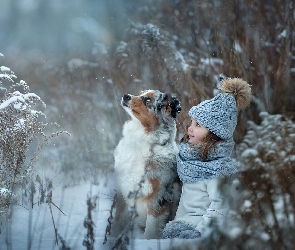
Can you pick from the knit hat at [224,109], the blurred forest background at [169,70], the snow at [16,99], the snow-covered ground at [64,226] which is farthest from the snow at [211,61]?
the snow at [16,99]

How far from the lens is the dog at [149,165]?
3.29 m

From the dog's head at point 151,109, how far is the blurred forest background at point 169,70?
92cm

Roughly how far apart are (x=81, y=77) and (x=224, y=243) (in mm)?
5292

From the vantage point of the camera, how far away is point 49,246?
250 cm

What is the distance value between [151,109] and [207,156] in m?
0.71

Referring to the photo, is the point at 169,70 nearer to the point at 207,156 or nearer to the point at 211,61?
the point at 211,61

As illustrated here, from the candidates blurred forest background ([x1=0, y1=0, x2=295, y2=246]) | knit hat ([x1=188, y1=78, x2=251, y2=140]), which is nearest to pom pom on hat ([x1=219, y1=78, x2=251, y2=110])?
knit hat ([x1=188, y1=78, x2=251, y2=140])

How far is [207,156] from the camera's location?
308 centimetres

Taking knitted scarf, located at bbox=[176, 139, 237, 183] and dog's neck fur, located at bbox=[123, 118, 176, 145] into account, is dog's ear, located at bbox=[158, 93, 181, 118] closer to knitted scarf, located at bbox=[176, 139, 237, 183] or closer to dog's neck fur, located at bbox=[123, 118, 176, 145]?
dog's neck fur, located at bbox=[123, 118, 176, 145]

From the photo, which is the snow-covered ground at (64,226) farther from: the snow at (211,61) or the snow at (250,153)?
the snow at (211,61)

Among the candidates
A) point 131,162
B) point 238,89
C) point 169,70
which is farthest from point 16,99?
point 169,70

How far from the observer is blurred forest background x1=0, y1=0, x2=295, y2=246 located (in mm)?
5582

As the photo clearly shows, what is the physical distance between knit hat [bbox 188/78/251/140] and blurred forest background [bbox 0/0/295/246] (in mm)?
951

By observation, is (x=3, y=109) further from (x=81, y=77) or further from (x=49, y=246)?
(x=81, y=77)
